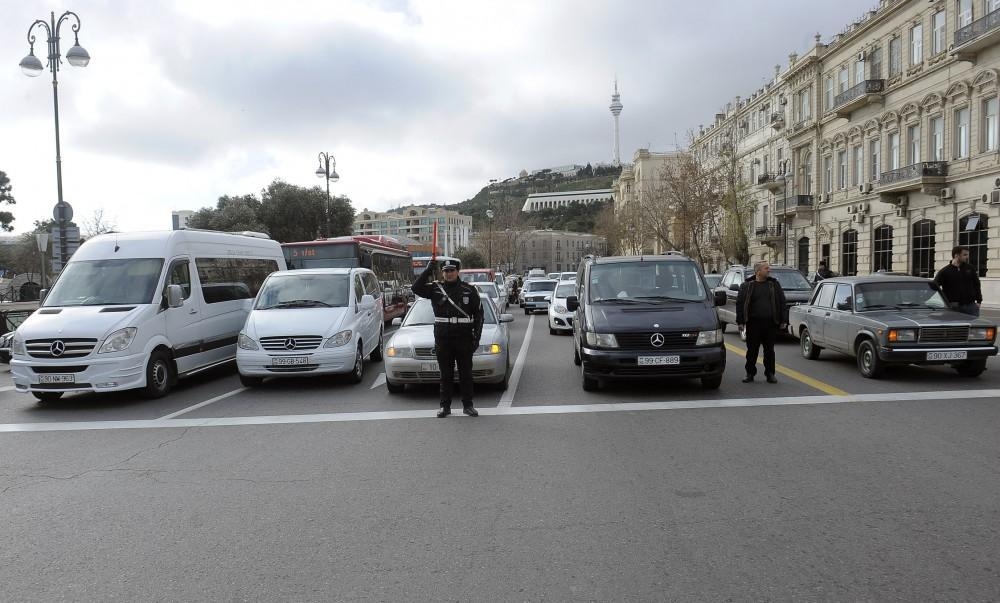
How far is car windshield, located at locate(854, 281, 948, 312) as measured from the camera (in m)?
10.7

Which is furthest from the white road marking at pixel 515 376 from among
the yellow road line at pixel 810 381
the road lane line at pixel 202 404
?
the yellow road line at pixel 810 381

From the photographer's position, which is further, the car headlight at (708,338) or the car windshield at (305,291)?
the car windshield at (305,291)

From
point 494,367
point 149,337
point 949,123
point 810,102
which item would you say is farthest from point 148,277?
point 810,102

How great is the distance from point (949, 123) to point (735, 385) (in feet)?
88.8

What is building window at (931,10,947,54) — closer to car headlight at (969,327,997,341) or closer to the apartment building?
the apartment building

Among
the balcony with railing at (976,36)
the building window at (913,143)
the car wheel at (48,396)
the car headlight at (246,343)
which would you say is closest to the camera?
the car wheel at (48,396)

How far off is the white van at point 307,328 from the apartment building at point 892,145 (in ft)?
86.9

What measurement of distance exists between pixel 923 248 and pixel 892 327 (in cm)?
2690

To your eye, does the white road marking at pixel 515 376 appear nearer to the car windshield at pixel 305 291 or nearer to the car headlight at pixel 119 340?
the car windshield at pixel 305 291

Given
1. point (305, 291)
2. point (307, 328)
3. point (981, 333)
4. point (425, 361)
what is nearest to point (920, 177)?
point (981, 333)

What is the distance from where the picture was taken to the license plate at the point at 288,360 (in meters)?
10.0

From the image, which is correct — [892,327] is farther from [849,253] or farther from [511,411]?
[849,253]

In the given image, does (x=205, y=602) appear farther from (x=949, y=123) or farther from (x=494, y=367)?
(x=949, y=123)

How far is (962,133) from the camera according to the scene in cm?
2953
